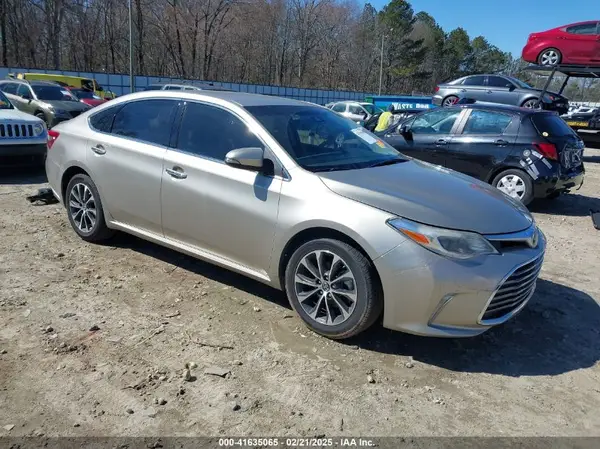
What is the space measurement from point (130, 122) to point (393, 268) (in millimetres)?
2959

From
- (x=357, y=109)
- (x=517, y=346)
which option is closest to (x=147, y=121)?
(x=517, y=346)

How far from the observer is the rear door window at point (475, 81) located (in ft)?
60.7

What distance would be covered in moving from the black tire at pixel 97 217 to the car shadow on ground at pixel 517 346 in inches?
A: 114

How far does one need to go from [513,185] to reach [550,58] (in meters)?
10.7

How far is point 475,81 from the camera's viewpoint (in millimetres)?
18688

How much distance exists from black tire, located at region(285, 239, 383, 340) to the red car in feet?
51.3

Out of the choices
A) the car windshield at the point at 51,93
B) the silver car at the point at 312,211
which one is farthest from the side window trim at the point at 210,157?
the car windshield at the point at 51,93

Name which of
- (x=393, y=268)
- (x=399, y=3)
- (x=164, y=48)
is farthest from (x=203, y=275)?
(x=399, y=3)

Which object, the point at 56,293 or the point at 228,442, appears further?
the point at 56,293

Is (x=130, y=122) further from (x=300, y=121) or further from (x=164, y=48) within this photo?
(x=164, y=48)

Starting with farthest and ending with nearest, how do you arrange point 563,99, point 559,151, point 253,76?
1. point 253,76
2. point 563,99
3. point 559,151

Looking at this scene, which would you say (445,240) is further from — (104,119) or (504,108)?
(504,108)

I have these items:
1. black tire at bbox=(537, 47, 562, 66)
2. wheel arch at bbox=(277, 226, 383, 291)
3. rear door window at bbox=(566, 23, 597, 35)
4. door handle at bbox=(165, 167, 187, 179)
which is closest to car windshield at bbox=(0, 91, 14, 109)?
door handle at bbox=(165, 167, 187, 179)

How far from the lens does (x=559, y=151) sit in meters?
7.54
